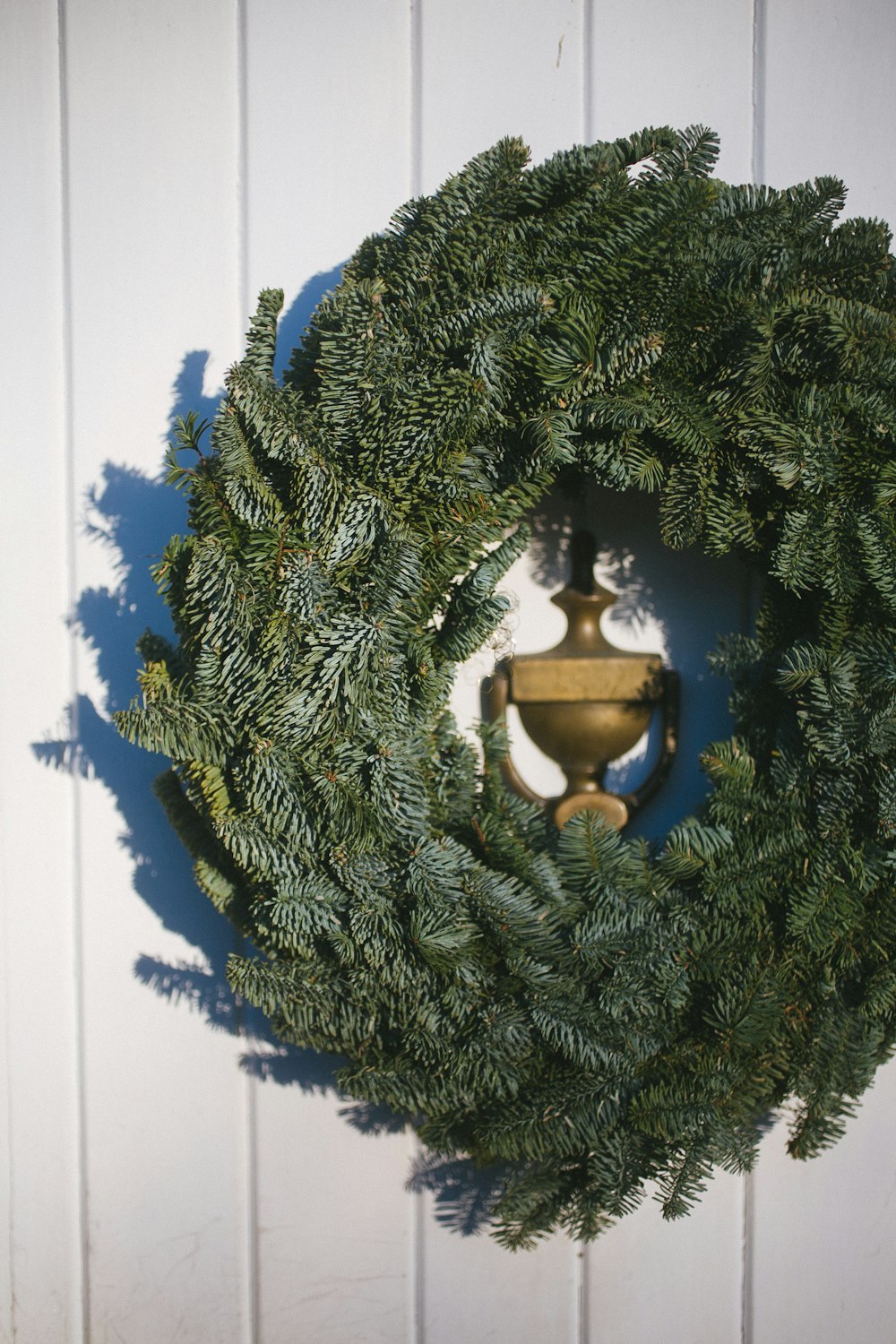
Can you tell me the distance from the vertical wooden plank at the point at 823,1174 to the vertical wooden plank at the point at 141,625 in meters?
0.50

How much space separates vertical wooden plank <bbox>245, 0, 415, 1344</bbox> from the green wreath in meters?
0.15

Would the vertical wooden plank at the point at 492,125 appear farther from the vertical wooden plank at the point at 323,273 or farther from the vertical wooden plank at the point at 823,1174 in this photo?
the vertical wooden plank at the point at 823,1174

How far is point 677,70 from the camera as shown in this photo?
899 millimetres

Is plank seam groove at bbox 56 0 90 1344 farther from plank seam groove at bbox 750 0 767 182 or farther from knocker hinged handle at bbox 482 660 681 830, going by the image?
plank seam groove at bbox 750 0 767 182

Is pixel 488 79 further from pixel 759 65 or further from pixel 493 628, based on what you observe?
pixel 493 628

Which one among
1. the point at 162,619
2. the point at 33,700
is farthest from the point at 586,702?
the point at 33,700

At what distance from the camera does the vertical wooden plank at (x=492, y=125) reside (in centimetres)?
89

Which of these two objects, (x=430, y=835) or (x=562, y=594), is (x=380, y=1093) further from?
(x=562, y=594)

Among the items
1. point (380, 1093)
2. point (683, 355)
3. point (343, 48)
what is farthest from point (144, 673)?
point (343, 48)

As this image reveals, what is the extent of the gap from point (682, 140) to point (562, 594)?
1.25 ft

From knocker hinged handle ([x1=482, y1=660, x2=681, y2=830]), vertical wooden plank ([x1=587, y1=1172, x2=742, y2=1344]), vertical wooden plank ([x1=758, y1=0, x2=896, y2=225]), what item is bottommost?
vertical wooden plank ([x1=587, y1=1172, x2=742, y2=1344])

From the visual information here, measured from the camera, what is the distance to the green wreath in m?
0.71

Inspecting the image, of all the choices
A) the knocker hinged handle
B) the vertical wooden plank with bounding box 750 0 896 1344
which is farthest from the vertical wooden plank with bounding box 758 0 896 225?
the knocker hinged handle

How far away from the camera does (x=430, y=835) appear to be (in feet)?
2.43
